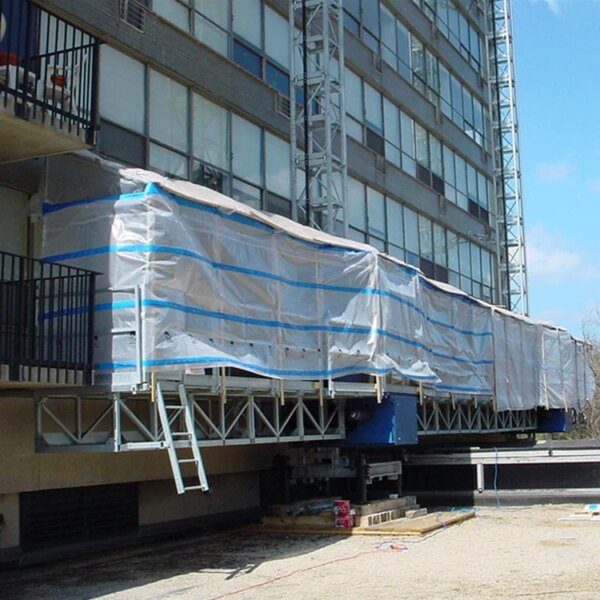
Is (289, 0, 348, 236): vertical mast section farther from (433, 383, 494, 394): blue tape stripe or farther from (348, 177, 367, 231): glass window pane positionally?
(433, 383, 494, 394): blue tape stripe

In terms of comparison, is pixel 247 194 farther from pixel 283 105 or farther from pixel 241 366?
pixel 241 366

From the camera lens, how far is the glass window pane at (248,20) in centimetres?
1886

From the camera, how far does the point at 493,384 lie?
68.7 feet

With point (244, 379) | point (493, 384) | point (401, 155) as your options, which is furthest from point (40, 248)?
point (401, 155)

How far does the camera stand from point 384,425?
15352 mm

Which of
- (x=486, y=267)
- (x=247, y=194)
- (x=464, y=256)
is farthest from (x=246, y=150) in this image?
(x=486, y=267)

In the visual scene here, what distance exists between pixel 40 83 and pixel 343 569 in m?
7.04

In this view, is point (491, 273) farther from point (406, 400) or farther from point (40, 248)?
point (40, 248)

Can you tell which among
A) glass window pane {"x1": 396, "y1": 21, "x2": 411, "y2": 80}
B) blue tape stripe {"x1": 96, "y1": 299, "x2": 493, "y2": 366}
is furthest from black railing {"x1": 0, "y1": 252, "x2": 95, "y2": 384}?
glass window pane {"x1": 396, "y1": 21, "x2": 411, "y2": 80}

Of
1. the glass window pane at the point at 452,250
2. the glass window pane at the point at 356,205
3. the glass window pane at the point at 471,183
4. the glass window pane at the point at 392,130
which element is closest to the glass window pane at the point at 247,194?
the glass window pane at the point at 356,205

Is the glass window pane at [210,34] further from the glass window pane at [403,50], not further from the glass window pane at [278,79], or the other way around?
the glass window pane at [403,50]

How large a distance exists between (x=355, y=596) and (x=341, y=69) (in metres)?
15.5

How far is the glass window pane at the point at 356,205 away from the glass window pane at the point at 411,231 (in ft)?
9.87

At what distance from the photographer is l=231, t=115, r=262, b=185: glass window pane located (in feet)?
60.3
